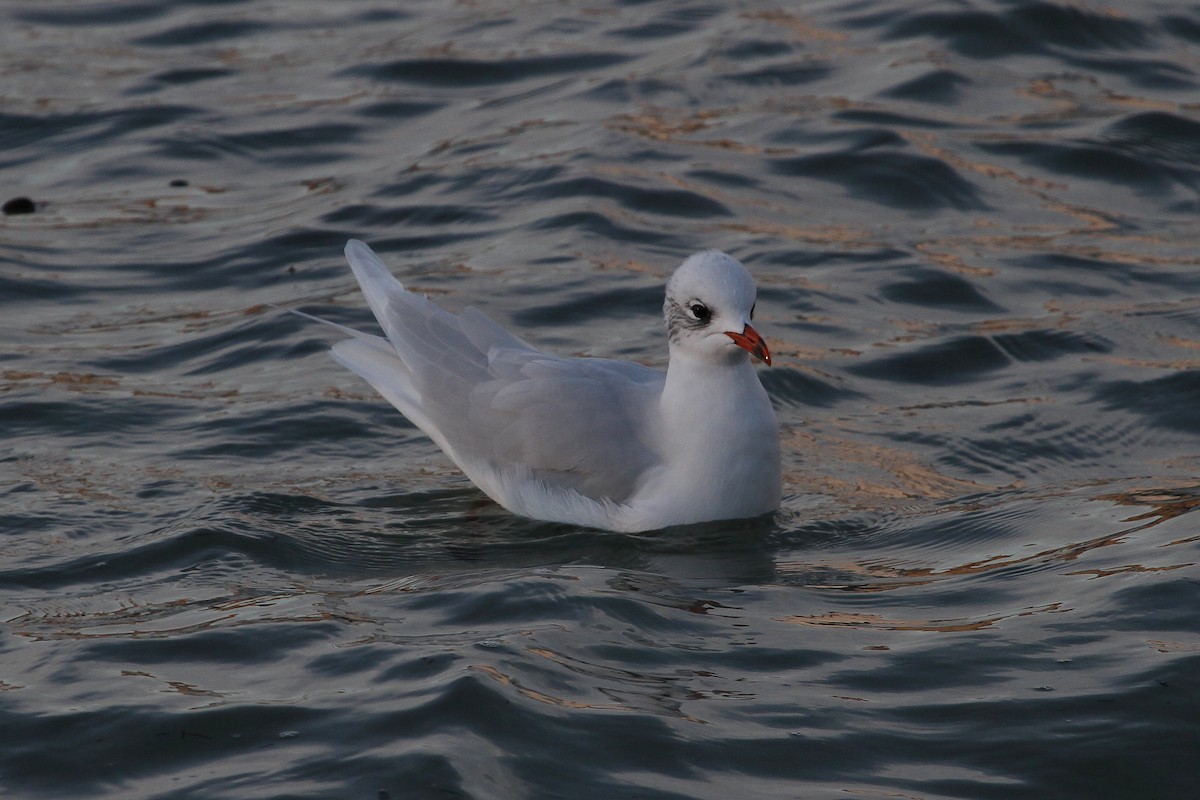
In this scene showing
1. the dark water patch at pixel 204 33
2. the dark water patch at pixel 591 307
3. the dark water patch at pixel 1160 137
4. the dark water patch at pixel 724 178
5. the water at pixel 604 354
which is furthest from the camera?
the dark water patch at pixel 204 33

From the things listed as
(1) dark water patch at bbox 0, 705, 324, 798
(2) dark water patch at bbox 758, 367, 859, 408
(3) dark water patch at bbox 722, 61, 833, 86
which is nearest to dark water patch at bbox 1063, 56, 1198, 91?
(3) dark water patch at bbox 722, 61, 833, 86

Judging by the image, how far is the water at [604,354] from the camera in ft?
14.7

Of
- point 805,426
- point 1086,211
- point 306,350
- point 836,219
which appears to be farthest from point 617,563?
point 1086,211

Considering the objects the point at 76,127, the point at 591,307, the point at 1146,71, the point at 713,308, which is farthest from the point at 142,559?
the point at 1146,71

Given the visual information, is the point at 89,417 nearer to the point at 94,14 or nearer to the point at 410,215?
the point at 410,215

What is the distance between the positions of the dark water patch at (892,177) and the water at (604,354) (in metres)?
0.03

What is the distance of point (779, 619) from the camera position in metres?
5.28

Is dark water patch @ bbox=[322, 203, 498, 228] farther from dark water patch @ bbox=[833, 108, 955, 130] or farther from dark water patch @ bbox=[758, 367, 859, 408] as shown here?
dark water patch @ bbox=[758, 367, 859, 408]

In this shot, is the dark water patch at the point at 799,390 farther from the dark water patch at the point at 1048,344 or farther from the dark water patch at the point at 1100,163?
the dark water patch at the point at 1100,163

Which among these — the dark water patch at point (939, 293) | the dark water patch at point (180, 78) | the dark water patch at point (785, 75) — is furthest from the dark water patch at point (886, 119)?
→ the dark water patch at point (180, 78)

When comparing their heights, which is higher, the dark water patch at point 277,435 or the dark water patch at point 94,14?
the dark water patch at point 94,14

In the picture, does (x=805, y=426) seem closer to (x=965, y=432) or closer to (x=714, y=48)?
(x=965, y=432)

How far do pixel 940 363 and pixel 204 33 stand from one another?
760cm

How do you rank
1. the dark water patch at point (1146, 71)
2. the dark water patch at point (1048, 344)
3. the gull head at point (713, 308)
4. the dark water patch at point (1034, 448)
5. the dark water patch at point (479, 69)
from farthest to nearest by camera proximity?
the dark water patch at point (479, 69) < the dark water patch at point (1146, 71) < the dark water patch at point (1048, 344) < the dark water patch at point (1034, 448) < the gull head at point (713, 308)
